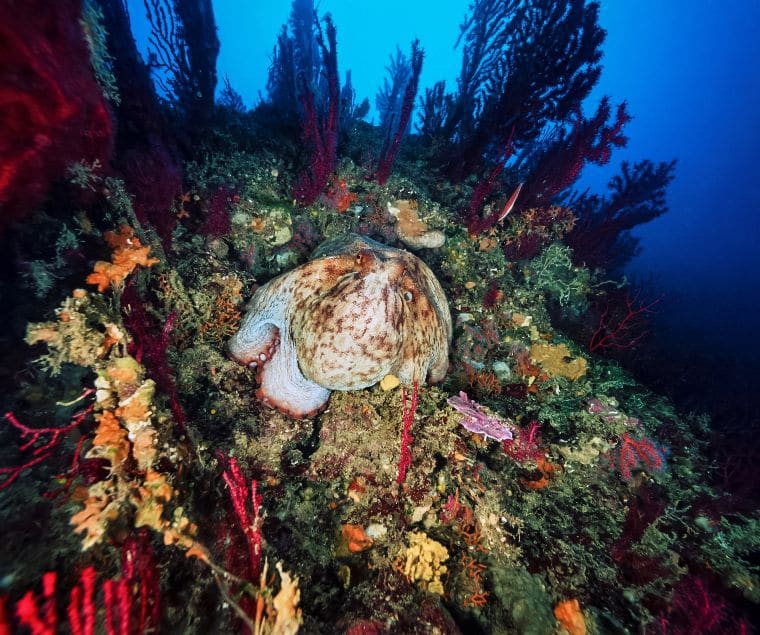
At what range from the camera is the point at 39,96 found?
217cm

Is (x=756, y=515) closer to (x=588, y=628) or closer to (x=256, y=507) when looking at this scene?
(x=588, y=628)

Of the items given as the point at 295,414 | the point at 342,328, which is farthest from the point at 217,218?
the point at 295,414

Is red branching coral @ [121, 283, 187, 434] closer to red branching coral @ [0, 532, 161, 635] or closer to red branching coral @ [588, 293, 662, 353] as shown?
red branching coral @ [0, 532, 161, 635]

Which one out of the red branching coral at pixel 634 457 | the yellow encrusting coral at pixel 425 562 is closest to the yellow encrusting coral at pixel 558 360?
the red branching coral at pixel 634 457

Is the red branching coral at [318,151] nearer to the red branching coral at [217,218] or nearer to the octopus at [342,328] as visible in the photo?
the red branching coral at [217,218]

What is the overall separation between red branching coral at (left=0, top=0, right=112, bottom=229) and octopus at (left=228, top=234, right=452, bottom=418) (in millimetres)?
1970

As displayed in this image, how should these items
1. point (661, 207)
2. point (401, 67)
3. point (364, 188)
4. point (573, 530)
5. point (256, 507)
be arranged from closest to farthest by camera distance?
1. point (256, 507)
2. point (573, 530)
3. point (364, 188)
4. point (661, 207)
5. point (401, 67)

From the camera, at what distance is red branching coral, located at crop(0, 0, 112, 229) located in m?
2.02

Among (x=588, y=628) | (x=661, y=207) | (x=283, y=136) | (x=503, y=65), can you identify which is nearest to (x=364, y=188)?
(x=283, y=136)

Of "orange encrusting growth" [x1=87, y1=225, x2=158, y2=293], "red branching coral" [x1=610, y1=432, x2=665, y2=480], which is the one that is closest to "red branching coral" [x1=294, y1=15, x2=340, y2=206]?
"orange encrusting growth" [x1=87, y1=225, x2=158, y2=293]

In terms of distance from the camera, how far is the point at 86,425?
2506mm

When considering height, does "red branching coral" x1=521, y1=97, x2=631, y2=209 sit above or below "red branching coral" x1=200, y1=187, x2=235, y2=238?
above

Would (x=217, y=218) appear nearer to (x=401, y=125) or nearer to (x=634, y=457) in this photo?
(x=401, y=125)

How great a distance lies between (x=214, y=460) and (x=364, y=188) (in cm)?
451
